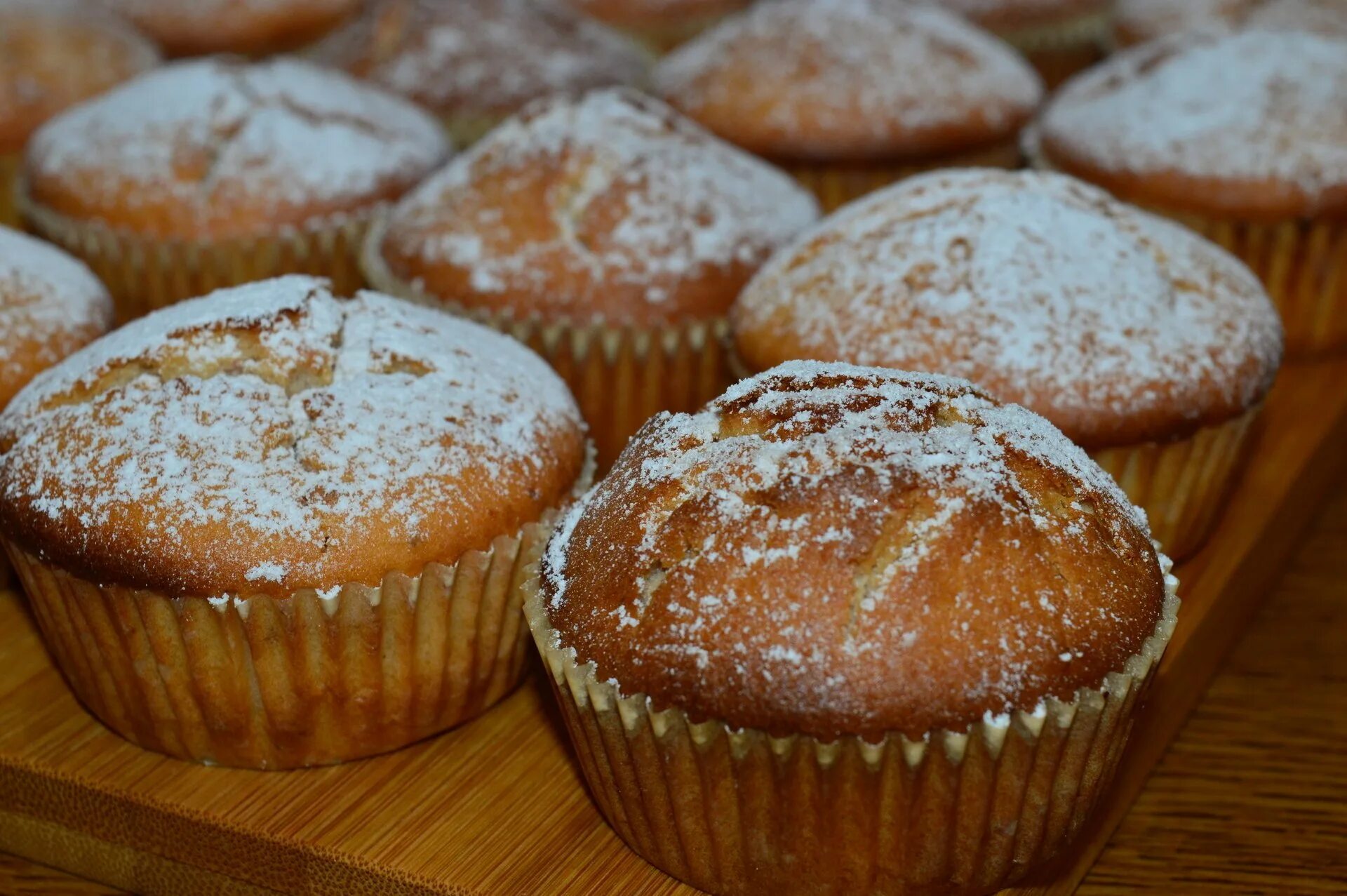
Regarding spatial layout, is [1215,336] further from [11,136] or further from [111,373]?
[11,136]

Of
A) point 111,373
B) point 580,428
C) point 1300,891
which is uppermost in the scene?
point 111,373

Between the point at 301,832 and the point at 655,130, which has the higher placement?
the point at 655,130

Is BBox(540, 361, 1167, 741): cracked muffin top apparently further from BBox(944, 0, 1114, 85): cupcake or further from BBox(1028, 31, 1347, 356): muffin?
BBox(944, 0, 1114, 85): cupcake

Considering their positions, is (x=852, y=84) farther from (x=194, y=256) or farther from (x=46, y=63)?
(x=46, y=63)

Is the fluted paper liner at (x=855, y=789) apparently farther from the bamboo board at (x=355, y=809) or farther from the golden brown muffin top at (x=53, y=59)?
the golden brown muffin top at (x=53, y=59)

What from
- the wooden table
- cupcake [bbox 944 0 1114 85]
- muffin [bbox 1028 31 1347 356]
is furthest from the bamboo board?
cupcake [bbox 944 0 1114 85]

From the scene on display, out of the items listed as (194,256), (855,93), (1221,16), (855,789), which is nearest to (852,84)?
(855,93)

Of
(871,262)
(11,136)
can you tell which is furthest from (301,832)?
(11,136)
